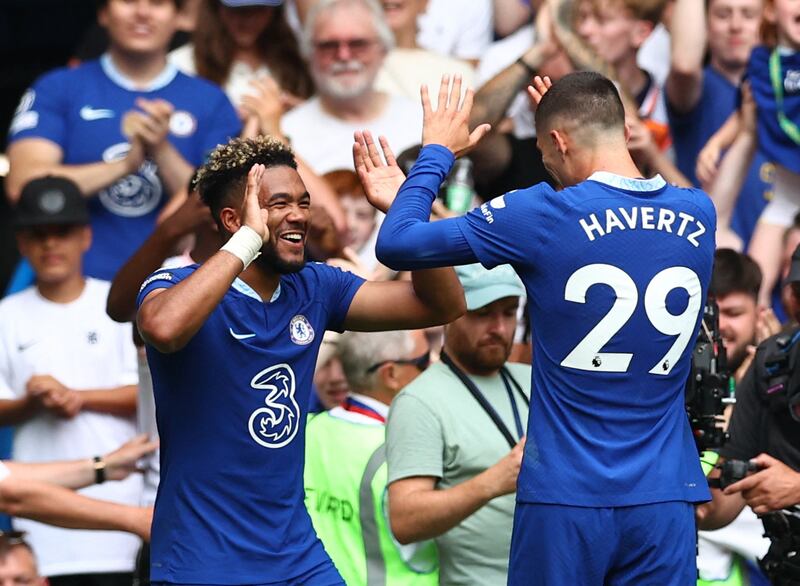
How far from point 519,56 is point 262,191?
418 cm

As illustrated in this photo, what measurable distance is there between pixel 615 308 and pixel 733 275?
2.39 metres

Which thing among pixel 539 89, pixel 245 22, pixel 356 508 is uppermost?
pixel 245 22

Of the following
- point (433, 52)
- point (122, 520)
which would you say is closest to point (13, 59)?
point (433, 52)

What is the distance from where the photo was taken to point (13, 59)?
1280cm

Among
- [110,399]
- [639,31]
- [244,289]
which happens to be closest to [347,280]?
[244,289]

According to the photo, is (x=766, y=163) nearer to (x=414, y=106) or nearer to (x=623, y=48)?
(x=623, y=48)

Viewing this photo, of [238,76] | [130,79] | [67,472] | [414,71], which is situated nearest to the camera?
[67,472]

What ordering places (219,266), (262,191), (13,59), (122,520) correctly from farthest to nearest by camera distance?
1. (13,59)
2. (122,520)
3. (262,191)
4. (219,266)

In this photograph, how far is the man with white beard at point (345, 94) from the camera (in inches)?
372

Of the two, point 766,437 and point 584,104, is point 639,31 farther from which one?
point 584,104

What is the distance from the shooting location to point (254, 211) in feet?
18.1

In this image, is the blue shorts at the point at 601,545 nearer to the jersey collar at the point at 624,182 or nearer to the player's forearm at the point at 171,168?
the jersey collar at the point at 624,182

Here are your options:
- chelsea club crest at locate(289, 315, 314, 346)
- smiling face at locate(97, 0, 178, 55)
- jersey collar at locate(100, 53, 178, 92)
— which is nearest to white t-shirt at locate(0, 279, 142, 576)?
jersey collar at locate(100, 53, 178, 92)

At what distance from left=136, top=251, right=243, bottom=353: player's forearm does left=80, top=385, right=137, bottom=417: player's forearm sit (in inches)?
102
